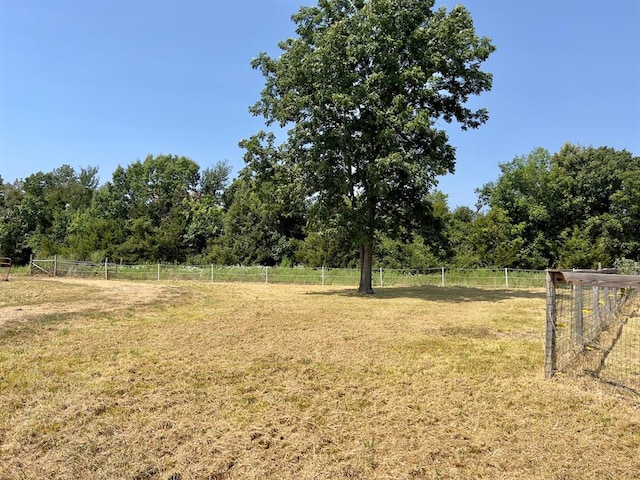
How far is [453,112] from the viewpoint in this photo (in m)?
18.6

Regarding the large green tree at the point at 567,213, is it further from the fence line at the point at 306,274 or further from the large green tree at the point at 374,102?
the large green tree at the point at 374,102

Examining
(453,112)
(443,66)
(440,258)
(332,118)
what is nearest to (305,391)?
(332,118)

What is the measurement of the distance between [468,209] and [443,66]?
24.9 metres

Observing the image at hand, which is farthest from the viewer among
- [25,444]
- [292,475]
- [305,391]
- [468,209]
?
[468,209]

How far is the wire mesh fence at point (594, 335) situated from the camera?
506 centimetres

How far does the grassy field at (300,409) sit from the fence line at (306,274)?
1630 cm

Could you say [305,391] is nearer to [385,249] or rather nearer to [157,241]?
[385,249]

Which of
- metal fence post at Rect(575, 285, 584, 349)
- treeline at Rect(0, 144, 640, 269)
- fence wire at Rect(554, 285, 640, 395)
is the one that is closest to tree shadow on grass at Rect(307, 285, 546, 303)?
treeline at Rect(0, 144, 640, 269)

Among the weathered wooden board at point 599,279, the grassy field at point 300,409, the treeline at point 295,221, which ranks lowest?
the grassy field at point 300,409

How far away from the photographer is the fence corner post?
5.27 meters

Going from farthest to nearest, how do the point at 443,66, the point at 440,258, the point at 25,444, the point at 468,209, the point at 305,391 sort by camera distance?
1. the point at 468,209
2. the point at 440,258
3. the point at 443,66
4. the point at 305,391
5. the point at 25,444

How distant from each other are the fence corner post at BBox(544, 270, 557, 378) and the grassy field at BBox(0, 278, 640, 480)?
0.56 ft

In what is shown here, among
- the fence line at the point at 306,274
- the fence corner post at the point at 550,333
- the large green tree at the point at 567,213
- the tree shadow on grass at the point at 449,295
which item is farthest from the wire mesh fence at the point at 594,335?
the large green tree at the point at 567,213

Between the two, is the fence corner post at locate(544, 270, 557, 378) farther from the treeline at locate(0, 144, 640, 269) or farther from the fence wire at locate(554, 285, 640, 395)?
the treeline at locate(0, 144, 640, 269)
